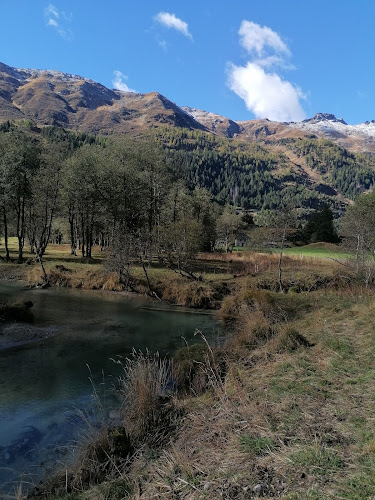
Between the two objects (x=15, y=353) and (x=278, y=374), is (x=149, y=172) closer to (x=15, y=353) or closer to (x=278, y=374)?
(x=15, y=353)

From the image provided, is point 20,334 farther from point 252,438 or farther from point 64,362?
point 252,438

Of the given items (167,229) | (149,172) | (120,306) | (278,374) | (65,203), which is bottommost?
(120,306)

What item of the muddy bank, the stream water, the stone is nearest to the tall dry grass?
the stream water

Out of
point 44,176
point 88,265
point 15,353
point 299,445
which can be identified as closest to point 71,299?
point 88,265

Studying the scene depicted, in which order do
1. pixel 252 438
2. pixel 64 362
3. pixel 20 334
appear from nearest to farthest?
1. pixel 252 438
2. pixel 64 362
3. pixel 20 334

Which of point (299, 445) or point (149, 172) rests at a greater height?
point (149, 172)

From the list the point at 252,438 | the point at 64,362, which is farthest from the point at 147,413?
the point at 64,362

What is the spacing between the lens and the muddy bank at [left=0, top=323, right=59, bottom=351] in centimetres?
1975

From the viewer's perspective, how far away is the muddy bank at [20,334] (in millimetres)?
19753

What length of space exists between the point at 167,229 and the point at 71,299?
13135 mm

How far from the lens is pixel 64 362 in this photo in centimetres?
1716

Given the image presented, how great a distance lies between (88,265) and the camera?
150ft

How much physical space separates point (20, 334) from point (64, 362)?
5700 millimetres

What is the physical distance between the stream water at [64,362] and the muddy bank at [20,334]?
654mm
